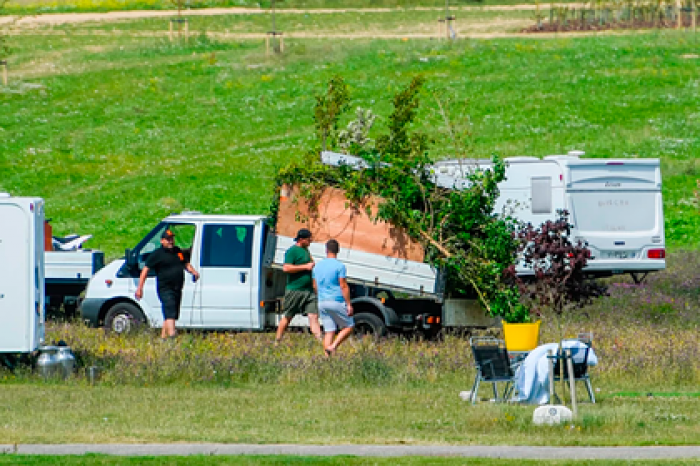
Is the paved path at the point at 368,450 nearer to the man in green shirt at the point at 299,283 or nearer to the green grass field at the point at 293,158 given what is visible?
the green grass field at the point at 293,158

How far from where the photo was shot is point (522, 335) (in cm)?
1497

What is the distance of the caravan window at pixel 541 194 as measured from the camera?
23031 mm

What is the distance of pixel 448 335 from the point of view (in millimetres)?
17500

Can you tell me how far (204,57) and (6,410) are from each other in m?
47.1

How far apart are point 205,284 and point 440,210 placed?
358 centimetres

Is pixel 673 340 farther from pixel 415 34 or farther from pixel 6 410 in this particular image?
pixel 415 34

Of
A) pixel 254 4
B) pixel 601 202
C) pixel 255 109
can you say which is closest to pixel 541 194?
pixel 601 202

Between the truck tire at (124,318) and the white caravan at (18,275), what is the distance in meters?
3.11

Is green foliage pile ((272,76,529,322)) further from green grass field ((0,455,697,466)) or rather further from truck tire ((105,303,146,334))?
green grass field ((0,455,697,466))

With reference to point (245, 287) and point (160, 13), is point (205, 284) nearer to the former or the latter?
point (245, 287)

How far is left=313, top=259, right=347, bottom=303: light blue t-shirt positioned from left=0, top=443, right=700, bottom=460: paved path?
5416mm

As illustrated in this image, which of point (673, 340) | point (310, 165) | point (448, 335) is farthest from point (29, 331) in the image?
point (673, 340)

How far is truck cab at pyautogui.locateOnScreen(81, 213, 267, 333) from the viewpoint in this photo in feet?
58.1

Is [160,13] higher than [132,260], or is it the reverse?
[160,13]
